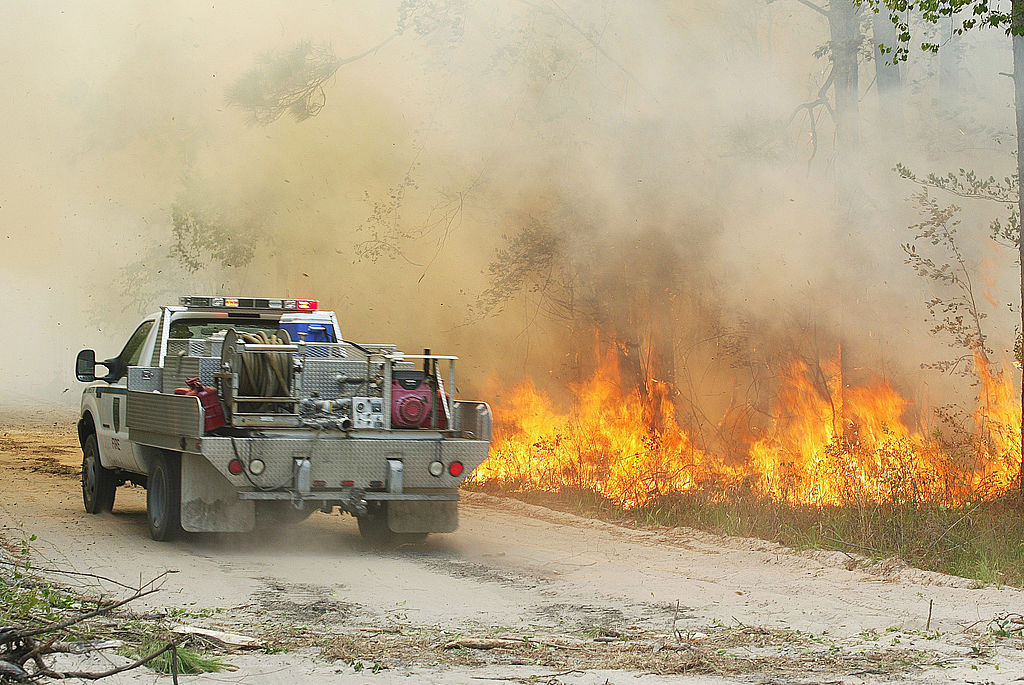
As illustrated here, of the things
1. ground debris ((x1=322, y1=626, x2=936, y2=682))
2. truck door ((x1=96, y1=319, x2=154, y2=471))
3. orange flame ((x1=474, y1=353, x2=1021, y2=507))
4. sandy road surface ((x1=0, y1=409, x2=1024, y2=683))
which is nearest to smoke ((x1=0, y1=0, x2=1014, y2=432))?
orange flame ((x1=474, y1=353, x2=1021, y2=507))

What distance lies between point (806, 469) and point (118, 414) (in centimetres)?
654

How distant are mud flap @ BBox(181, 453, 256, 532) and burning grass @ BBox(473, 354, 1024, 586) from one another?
3.90m

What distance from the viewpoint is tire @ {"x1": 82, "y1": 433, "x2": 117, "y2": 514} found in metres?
10.9

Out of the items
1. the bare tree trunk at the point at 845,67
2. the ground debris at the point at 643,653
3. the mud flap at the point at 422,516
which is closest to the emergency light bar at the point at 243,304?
the mud flap at the point at 422,516

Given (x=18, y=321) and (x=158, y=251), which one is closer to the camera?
(x=158, y=251)

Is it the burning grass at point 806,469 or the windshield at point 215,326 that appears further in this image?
the windshield at point 215,326

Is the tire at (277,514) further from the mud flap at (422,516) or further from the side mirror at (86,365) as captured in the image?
the side mirror at (86,365)

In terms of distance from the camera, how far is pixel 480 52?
17750 mm

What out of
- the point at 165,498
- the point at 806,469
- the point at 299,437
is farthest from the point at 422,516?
the point at 806,469

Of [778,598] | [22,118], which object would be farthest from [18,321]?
[778,598]

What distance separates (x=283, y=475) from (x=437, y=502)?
1.35 m

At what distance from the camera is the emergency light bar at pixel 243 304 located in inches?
405

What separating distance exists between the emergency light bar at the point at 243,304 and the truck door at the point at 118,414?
62cm

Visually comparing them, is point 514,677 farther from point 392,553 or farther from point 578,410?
point 578,410
